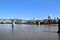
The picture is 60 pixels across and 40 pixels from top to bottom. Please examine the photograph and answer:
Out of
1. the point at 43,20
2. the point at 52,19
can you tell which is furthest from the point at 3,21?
the point at 52,19

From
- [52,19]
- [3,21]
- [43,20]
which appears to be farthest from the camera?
[3,21]

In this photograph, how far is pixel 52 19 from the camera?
397 feet

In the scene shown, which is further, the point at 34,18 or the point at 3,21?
the point at 3,21

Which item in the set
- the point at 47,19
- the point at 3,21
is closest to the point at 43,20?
the point at 47,19

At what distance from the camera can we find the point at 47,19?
127m

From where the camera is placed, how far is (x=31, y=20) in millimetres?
137375

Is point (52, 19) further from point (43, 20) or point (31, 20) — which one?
point (31, 20)

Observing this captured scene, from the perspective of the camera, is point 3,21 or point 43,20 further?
point 3,21

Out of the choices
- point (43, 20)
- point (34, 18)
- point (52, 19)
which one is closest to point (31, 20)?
point (34, 18)

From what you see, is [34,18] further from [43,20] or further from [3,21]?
[3,21]

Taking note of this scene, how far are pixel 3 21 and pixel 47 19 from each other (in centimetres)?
5093

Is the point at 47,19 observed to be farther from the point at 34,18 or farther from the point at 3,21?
the point at 3,21

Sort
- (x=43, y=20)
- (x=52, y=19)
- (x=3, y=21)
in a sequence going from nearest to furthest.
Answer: (x=52, y=19), (x=43, y=20), (x=3, y=21)

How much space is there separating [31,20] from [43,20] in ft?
41.9
